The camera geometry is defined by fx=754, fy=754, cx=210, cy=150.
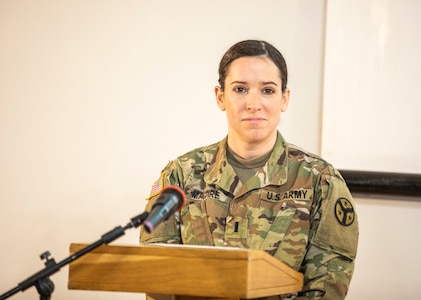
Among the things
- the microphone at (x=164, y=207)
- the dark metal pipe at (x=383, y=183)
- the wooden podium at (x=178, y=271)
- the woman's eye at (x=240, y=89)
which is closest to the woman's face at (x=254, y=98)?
the woman's eye at (x=240, y=89)

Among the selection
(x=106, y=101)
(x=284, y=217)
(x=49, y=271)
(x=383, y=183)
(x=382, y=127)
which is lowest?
(x=49, y=271)

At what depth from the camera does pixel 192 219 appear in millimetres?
2439

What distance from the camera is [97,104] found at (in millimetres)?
3213

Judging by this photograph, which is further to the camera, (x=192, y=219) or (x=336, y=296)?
(x=192, y=219)

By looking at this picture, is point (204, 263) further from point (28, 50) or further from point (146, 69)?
point (28, 50)

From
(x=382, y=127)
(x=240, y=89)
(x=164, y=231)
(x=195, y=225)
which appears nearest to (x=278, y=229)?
(x=195, y=225)

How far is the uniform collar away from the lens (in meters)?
2.43

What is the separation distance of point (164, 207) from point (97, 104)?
5.41 ft

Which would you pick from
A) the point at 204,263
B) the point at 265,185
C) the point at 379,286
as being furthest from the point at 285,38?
the point at 204,263

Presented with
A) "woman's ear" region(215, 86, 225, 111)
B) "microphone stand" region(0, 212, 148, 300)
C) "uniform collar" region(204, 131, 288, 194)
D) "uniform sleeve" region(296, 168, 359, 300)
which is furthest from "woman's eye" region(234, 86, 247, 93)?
"microphone stand" region(0, 212, 148, 300)

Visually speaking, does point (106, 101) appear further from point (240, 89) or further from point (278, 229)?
point (278, 229)

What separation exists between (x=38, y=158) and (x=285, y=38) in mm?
1168

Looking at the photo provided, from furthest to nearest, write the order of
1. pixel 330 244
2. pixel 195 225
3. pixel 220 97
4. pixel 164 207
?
1. pixel 220 97
2. pixel 195 225
3. pixel 330 244
4. pixel 164 207

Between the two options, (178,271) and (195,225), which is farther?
(195,225)
